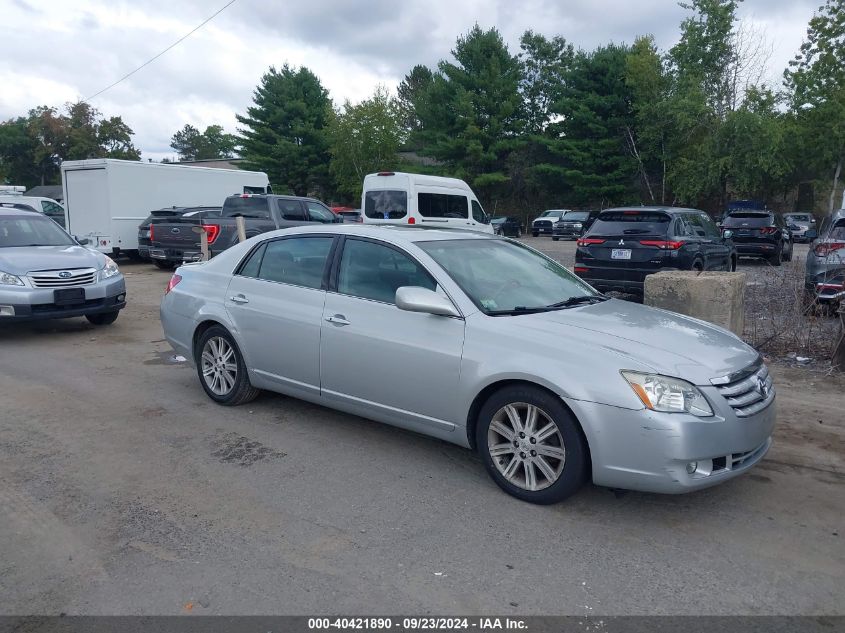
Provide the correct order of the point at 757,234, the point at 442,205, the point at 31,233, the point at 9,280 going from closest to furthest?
the point at 9,280 → the point at 31,233 → the point at 442,205 → the point at 757,234

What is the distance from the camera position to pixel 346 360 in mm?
5020

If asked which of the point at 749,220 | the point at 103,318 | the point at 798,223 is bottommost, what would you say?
the point at 103,318

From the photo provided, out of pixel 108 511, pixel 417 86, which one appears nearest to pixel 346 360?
pixel 108 511

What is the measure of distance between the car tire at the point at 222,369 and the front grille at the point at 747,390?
12.1 ft

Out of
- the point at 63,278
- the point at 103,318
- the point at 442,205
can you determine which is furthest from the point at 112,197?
the point at 63,278

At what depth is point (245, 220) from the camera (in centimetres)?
1620

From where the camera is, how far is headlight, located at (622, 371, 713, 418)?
12.5 feet

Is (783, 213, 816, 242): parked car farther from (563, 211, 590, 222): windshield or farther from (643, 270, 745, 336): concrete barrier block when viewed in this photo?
(643, 270, 745, 336): concrete barrier block

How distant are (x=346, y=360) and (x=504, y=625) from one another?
239cm

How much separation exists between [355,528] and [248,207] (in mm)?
13831

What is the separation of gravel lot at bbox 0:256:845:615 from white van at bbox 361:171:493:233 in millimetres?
10673

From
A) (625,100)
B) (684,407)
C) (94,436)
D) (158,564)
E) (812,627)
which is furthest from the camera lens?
(625,100)

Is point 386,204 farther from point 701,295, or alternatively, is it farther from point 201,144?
point 201,144

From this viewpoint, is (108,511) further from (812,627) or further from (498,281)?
(812,627)
